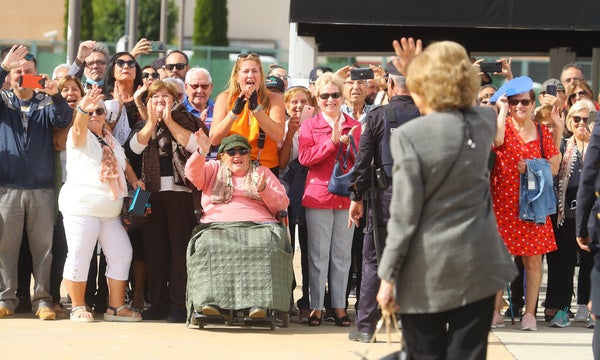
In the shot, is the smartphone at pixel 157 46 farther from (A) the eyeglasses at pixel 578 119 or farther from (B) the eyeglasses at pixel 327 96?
(A) the eyeglasses at pixel 578 119

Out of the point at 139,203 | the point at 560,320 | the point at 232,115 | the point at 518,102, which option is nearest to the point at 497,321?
the point at 560,320

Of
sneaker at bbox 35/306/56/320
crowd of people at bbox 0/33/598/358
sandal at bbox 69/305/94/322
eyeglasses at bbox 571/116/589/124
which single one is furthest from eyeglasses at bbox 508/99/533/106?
sneaker at bbox 35/306/56/320

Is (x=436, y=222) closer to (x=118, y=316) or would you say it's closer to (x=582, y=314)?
(x=118, y=316)

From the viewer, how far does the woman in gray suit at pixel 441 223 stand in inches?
216

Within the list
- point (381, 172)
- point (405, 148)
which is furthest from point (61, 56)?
point (405, 148)

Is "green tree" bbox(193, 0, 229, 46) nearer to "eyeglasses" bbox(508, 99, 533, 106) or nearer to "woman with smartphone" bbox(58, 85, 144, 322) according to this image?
"woman with smartphone" bbox(58, 85, 144, 322)

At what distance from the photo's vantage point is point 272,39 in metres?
61.5

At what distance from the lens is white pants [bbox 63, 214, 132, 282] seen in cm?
945

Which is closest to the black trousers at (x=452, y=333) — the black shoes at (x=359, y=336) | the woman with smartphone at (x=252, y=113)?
the black shoes at (x=359, y=336)

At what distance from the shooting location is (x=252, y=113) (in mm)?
9570

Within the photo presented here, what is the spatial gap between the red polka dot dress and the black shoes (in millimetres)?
1497

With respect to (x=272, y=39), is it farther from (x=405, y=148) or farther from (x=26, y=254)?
(x=405, y=148)

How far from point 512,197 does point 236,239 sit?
2222 mm

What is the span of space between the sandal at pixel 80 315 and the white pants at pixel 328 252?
1.78 metres
